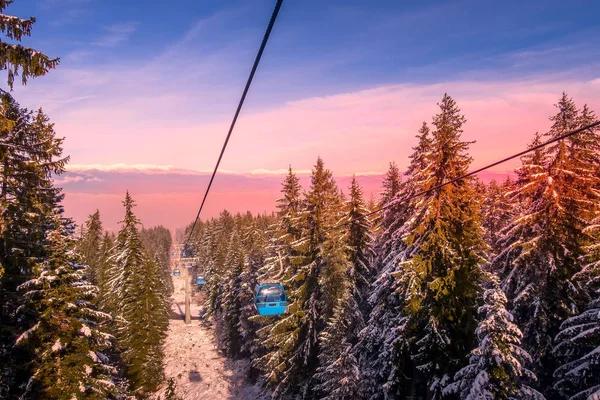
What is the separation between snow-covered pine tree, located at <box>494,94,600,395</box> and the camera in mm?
16906

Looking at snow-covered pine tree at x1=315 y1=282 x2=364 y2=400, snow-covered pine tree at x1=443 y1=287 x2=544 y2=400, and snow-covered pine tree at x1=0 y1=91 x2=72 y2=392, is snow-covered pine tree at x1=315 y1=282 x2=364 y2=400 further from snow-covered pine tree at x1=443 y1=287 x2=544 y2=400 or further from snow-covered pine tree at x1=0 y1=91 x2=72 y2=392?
snow-covered pine tree at x1=0 y1=91 x2=72 y2=392

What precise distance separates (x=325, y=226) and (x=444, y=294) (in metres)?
9.77

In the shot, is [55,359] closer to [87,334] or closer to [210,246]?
[87,334]

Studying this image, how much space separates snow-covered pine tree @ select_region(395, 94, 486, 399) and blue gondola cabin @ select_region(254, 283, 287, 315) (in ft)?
22.1

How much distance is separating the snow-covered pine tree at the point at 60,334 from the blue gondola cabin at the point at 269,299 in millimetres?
8039

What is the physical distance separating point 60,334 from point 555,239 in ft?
78.9

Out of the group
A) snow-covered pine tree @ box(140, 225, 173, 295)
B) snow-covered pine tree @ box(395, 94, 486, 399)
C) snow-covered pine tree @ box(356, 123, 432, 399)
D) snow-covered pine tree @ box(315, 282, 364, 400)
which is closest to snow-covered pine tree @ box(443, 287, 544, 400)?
snow-covered pine tree @ box(395, 94, 486, 399)

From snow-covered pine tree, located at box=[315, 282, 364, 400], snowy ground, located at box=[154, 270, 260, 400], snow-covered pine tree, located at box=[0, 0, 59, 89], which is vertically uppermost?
snow-covered pine tree, located at box=[0, 0, 59, 89]

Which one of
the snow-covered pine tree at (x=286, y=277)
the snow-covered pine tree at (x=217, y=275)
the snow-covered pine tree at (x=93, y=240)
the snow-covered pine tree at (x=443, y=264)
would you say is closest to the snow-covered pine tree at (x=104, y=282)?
the snow-covered pine tree at (x=93, y=240)

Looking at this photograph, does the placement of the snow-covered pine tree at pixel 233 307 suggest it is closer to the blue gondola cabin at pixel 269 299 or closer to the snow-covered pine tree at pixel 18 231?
the blue gondola cabin at pixel 269 299

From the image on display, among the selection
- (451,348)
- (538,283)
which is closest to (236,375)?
(451,348)

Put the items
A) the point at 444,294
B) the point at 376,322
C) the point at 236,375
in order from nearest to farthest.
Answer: the point at 444,294, the point at 376,322, the point at 236,375

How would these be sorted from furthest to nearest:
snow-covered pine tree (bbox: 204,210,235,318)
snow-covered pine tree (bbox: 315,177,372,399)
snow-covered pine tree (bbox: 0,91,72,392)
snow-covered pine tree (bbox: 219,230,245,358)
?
snow-covered pine tree (bbox: 204,210,235,318)
snow-covered pine tree (bbox: 219,230,245,358)
snow-covered pine tree (bbox: 315,177,372,399)
snow-covered pine tree (bbox: 0,91,72,392)

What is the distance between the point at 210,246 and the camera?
80062 millimetres
